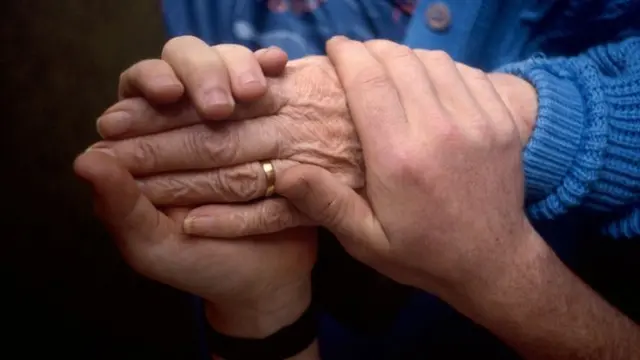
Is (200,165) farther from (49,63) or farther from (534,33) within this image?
(49,63)

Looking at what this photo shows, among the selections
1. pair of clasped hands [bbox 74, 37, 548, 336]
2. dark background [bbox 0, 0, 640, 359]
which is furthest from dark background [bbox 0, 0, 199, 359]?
pair of clasped hands [bbox 74, 37, 548, 336]

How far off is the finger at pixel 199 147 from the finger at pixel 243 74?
4 centimetres

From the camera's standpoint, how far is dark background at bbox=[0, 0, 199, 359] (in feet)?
3.99

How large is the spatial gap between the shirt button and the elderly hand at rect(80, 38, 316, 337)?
10.4 inches

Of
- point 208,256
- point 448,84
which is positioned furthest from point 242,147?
point 448,84

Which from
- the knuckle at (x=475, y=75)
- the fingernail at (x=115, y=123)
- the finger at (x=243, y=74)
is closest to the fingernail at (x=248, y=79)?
the finger at (x=243, y=74)

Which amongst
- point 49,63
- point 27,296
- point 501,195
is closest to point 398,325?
point 501,195

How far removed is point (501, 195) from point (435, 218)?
0.25 feet

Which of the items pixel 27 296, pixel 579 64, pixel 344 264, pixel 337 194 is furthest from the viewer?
pixel 27 296

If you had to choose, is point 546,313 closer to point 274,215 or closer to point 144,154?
point 274,215

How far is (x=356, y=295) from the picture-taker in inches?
33.4

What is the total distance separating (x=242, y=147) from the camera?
0.61 meters

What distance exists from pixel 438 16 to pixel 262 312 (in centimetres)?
40

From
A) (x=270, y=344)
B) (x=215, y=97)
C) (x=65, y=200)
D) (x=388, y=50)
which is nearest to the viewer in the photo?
(x=215, y=97)
